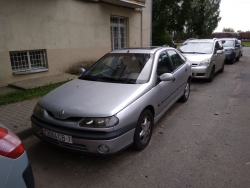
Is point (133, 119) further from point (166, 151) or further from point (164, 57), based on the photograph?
point (164, 57)

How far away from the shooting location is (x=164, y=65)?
174 inches

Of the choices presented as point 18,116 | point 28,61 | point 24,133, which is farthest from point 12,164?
point 28,61

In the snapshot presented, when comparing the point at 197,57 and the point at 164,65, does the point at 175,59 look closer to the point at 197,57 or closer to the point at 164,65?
the point at 164,65

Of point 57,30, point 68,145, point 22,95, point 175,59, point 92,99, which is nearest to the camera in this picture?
point 68,145

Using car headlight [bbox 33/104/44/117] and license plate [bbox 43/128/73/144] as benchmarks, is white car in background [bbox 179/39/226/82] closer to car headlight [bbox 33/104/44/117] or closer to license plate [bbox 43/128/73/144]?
car headlight [bbox 33/104/44/117]

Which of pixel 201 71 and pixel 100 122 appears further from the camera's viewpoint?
pixel 201 71

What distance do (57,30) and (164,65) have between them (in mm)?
5526

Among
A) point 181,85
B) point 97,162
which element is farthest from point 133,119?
point 181,85

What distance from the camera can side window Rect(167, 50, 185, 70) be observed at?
195 inches

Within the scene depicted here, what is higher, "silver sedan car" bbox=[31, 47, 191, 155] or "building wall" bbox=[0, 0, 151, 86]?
"building wall" bbox=[0, 0, 151, 86]

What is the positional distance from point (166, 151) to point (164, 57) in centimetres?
203

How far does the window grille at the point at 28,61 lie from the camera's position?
7.37 metres

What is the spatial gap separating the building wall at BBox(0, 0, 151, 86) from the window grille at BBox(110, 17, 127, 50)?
1.47 feet

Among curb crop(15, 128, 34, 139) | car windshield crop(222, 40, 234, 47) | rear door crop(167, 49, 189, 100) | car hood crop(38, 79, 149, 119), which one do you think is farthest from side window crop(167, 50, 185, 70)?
car windshield crop(222, 40, 234, 47)
